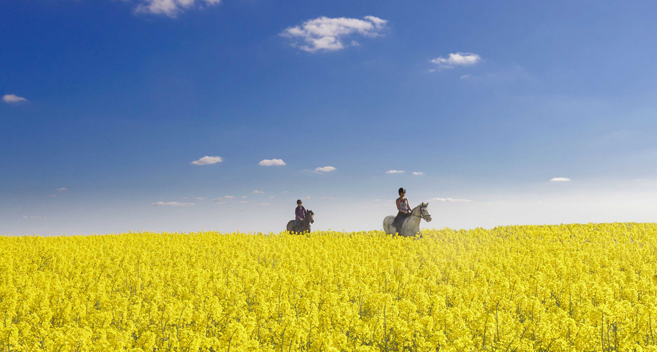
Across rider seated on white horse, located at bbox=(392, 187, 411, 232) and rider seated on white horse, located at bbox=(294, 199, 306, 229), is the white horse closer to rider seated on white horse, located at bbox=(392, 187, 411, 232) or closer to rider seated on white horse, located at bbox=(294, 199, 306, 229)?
rider seated on white horse, located at bbox=(392, 187, 411, 232)

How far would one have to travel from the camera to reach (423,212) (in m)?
22.0

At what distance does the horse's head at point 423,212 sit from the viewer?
2183 centimetres

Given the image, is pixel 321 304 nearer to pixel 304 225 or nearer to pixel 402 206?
pixel 402 206

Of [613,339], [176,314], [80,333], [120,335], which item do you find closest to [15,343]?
[80,333]

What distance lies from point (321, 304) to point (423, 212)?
1400 centimetres

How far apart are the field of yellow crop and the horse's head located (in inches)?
162

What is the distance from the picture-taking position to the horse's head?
21827 mm

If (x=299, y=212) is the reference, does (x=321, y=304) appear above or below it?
below

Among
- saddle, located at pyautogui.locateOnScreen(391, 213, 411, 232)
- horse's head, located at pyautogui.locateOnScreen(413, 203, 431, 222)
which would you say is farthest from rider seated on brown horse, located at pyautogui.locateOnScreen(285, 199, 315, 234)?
horse's head, located at pyautogui.locateOnScreen(413, 203, 431, 222)

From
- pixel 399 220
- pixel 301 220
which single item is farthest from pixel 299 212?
pixel 399 220

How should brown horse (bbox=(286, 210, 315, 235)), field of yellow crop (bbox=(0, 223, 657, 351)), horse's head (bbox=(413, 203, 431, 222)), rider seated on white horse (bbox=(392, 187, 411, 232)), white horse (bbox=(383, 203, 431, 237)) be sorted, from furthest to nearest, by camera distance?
brown horse (bbox=(286, 210, 315, 235)) < rider seated on white horse (bbox=(392, 187, 411, 232)) < white horse (bbox=(383, 203, 431, 237)) < horse's head (bbox=(413, 203, 431, 222)) < field of yellow crop (bbox=(0, 223, 657, 351))

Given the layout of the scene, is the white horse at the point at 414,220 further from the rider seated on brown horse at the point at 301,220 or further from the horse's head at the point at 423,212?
the rider seated on brown horse at the point at 301,220

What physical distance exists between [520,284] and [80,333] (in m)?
9.53

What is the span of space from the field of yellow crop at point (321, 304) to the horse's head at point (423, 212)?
162 inches
